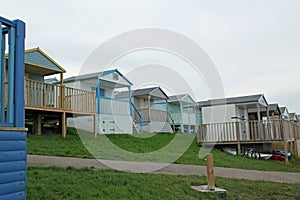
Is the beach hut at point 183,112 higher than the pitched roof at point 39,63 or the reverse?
the reverse

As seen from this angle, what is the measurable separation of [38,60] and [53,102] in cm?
223

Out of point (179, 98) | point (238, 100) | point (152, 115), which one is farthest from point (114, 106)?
point (179, 98)

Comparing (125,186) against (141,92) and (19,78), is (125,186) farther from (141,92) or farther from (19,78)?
(141,92)

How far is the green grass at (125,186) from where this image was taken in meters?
5.84

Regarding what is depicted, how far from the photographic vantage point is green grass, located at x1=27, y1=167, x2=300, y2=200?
230 inches

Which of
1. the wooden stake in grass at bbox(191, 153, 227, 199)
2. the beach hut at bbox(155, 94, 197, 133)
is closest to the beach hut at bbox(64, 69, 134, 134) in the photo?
the wooden stake in grass at bbox(191, 153, 227, 199)

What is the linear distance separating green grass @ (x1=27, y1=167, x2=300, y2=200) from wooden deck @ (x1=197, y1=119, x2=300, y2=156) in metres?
9.05

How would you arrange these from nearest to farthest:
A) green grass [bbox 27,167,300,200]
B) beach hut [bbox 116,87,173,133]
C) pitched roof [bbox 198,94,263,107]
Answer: green grass [bbox 27,167,300,200], pitched roof [bbox 198,94,263,107], beach hut [bbox 116,87,173,133]

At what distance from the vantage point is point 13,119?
4254 mm

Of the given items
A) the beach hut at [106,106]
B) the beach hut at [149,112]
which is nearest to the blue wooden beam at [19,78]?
the beach hut at [106,106]

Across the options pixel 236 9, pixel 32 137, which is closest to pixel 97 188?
pixel 32 137

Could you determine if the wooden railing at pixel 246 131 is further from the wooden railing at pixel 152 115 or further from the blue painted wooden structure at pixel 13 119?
the blue painted wooden structure at pixel 13 119

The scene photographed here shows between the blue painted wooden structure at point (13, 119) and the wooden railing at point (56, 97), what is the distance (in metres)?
9.95

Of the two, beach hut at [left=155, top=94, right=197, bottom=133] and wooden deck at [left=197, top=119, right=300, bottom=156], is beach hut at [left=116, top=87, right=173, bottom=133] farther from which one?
wooden deck at [left=197, top=119, right=300, bottom=156]
